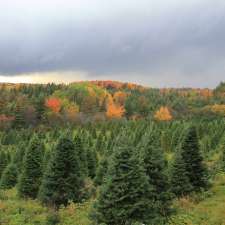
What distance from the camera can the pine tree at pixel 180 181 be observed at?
24969 mm

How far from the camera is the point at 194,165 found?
25797mm

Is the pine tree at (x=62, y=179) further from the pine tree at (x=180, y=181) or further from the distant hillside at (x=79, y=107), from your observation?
the distant hillside at (x=79, y=107)

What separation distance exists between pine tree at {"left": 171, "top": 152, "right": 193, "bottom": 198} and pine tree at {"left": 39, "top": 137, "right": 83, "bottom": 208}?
6.55 m

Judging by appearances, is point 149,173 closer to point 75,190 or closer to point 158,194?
point 158,194

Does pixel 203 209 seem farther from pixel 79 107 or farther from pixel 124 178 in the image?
pixel 79 107

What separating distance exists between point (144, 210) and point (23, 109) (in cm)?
9914

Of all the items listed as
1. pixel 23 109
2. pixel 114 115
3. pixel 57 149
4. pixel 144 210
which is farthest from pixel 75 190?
pixel 114 115

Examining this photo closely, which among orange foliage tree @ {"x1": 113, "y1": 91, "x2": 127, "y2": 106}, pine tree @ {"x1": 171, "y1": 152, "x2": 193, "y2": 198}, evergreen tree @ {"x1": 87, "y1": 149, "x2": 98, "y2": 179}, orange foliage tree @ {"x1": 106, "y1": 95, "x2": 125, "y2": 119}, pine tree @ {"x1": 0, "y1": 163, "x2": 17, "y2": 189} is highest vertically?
orange foliage tree @ {"x1": 113, "y1": 91, "x2": 127, "y2": 106}

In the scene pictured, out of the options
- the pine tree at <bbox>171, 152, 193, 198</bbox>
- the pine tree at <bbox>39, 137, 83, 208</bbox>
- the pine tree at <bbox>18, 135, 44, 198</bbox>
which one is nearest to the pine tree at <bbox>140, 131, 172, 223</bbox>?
the pine tree at <bbox>171, 152, 193, 198</bbox>

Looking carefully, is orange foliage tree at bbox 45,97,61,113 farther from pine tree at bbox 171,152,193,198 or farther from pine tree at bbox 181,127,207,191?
pine tree at bbox 171,152,193,198

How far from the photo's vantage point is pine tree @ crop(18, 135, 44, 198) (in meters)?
30.4

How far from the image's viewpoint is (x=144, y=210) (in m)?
18.4

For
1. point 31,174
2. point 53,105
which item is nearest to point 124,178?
point 31,174

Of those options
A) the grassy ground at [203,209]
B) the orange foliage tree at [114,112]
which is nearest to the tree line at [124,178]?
the grassy ground at [203,209]
